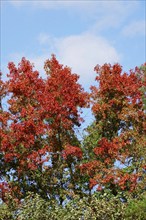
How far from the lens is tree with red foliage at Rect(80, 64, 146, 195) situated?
2866cm

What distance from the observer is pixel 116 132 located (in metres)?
31.1

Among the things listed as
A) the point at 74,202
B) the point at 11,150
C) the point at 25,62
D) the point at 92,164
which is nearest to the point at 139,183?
the point at 92,164

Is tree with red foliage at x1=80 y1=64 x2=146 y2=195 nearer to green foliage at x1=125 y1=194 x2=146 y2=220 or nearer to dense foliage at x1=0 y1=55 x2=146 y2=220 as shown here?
dense foliage at x1=0 y1=55 x2=146 y2=220

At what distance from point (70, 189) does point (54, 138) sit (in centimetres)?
330

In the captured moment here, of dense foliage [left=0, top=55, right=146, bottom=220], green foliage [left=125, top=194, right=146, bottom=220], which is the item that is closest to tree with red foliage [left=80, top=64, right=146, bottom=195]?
dense foliage [left=0, top=55, right=146, bottom=220]

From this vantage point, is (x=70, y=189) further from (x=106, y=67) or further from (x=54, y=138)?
(x=106, y=67)

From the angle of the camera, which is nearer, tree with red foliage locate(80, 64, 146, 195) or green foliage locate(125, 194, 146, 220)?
green foliage locate(125, 194, 146, 220)

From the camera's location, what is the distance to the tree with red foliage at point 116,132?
28656 millimetres

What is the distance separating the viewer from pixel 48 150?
94.3 ft

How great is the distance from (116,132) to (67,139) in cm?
360

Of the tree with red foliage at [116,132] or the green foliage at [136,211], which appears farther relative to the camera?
the tree with red foliage at [116,132]

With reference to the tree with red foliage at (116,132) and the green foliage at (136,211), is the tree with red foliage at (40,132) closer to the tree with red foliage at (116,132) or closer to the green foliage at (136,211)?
the tree with red foliage at (116,132)

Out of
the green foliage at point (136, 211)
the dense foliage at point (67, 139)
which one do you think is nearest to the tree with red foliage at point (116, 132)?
the dense foliage at point (67, 139)

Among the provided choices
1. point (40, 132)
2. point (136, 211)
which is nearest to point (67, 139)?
point (40, 132)
